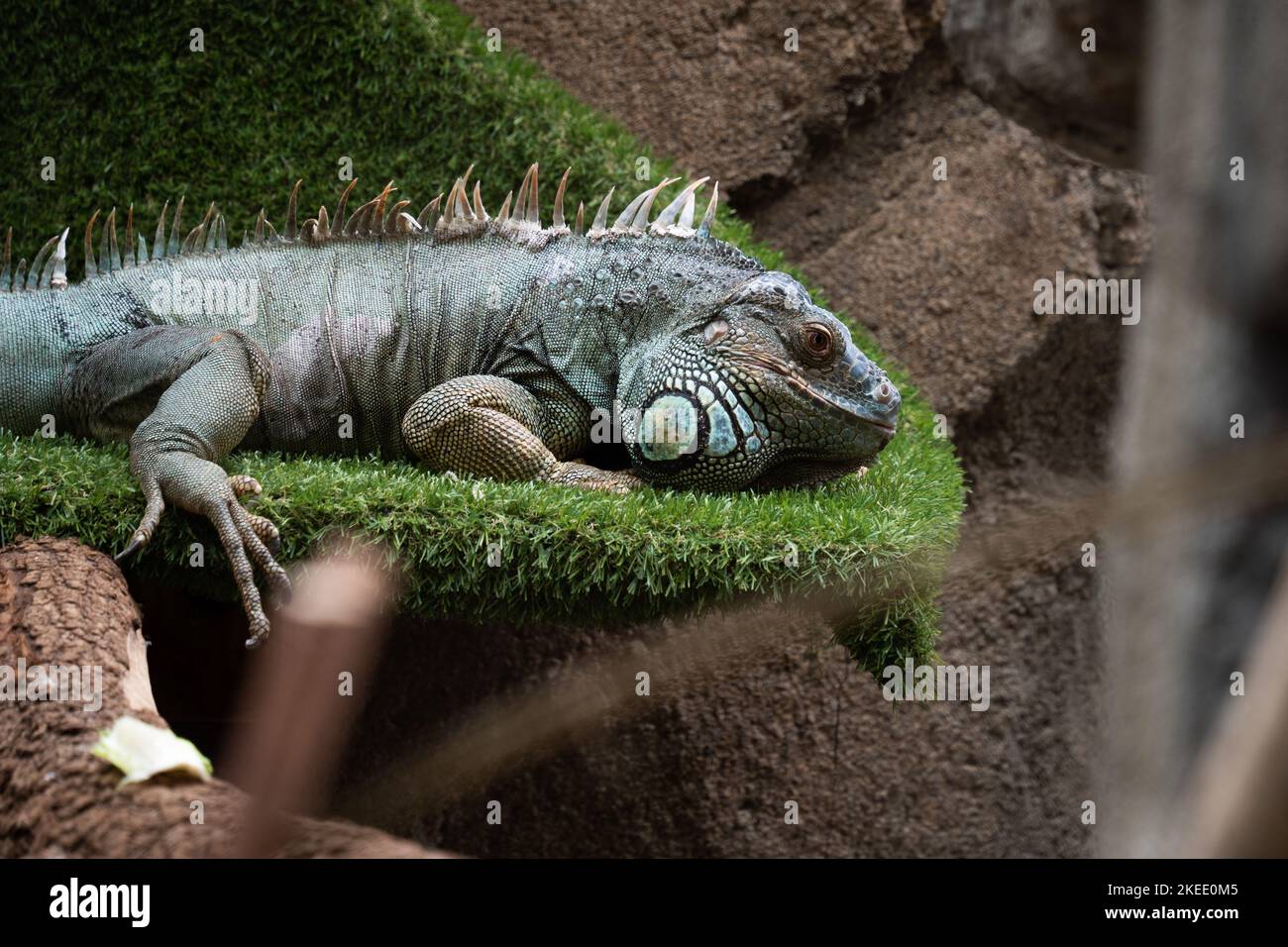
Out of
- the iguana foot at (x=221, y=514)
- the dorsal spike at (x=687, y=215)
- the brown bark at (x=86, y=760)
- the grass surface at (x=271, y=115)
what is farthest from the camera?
the grass surface at (x=271, y=115)

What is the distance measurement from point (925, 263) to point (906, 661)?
8.76ft

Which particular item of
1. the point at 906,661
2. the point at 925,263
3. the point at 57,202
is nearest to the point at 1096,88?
the point at 906,661

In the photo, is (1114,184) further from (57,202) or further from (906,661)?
(57,202)

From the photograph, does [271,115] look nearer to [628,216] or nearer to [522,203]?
[522,203]

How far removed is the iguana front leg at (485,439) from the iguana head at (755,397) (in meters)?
0.22

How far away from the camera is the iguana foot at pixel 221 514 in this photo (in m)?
3.33

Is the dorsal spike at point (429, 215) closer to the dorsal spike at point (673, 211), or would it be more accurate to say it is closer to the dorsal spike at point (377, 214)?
the dorsal spike at point (377, 214)

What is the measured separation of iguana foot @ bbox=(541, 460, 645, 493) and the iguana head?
0.26ft

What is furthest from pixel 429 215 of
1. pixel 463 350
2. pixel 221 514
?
pixel 221 514

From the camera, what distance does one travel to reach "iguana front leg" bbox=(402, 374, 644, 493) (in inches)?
151

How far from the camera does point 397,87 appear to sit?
517 cm

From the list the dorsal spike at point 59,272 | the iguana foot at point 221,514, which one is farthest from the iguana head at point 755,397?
the dorsal spike at point 59,272

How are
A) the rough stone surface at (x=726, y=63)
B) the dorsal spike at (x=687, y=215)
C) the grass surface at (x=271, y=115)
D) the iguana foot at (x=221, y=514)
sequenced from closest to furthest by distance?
1. the iguana foot at (x=221, y=514)
2. the dorsal spike at (x=687, y=215)
3. the grass surface at (x=271, y=115)
4. the rough stone surface at (x=726, y=63)

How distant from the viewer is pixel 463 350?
4.14 meters
